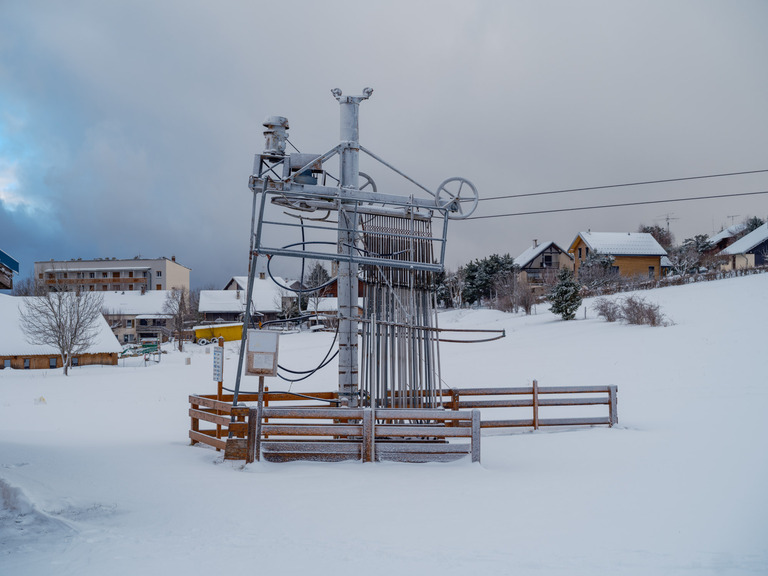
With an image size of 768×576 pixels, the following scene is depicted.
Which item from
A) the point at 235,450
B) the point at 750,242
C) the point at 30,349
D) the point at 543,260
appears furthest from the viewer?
the point at 543,260

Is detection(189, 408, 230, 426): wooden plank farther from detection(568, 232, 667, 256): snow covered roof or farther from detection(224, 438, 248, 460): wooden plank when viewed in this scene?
detection(568, 232, 667, 256): snow covered roof

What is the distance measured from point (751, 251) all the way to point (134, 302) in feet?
241

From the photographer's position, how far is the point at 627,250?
70875 millimetres

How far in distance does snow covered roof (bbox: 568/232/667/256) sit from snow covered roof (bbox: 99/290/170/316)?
53495 mm

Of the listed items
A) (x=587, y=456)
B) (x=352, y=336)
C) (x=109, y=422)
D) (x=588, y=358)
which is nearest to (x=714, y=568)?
(x=587, y=456)

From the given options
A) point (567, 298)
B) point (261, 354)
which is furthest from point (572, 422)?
point (567, 298)

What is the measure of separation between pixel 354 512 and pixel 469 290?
69.8 meters

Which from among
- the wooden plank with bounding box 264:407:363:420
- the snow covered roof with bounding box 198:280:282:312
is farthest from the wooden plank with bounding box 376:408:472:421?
the snow covered roof with bounding box 198:280:282:312

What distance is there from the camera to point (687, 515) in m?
7.90

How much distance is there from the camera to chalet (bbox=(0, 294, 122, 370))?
47062 mm

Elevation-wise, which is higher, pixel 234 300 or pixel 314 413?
pixel 234 300

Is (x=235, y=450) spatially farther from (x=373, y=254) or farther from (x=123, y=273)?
(x=123, y=273)

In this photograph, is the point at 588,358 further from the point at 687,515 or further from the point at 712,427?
the point at 687,515

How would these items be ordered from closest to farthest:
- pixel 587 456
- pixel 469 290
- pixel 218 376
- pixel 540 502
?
pixel 540 502, pixel 587 456, pixel 218 376, pixel 469 290
